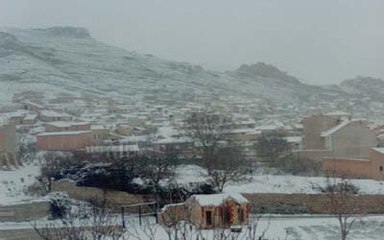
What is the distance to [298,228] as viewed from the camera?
471 centimetres

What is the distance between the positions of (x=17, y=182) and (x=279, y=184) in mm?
2717

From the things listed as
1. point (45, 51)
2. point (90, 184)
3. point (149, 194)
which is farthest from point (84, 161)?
point (45, 51)

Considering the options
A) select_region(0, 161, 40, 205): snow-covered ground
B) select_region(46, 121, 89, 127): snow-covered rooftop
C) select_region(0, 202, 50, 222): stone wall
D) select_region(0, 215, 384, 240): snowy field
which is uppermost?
select_region(46, 121, 89, 127): snow-covered rooftop

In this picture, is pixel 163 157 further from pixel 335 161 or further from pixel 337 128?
pixel 337 128

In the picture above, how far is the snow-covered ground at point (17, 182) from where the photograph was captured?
5368 millimetres

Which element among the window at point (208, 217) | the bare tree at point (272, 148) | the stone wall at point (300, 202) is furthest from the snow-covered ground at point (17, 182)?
the bare tree at point (272, 148)

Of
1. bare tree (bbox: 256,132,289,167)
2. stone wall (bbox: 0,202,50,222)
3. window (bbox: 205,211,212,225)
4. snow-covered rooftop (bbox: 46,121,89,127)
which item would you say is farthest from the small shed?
snow-covered rooftop (bbox: 46,121,89,127)

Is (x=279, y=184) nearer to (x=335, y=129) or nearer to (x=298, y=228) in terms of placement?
(x=298, y=228)

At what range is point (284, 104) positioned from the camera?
48.2ft

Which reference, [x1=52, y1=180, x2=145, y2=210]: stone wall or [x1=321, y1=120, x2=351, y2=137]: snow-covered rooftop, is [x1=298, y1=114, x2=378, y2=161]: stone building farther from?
[x1=52, y1=180, x2=145, y2=210]: stone wall

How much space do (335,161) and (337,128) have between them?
46.8 inches

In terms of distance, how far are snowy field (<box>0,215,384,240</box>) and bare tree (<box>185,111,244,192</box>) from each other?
1.12 meters

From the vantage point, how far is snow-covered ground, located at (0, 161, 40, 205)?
→ 5368 mm

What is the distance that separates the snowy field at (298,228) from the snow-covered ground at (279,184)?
62 centimetres
